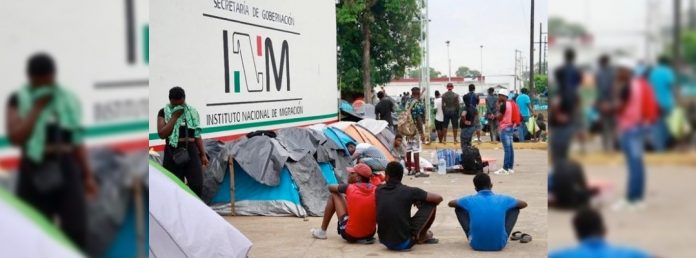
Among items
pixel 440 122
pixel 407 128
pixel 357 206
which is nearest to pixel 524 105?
pixel 440 122

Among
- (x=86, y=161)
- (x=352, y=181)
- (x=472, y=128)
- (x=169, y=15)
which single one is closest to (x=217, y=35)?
(x=169, y=15)

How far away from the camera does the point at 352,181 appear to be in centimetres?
707

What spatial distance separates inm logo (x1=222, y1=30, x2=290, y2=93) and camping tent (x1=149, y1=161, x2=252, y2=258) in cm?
470

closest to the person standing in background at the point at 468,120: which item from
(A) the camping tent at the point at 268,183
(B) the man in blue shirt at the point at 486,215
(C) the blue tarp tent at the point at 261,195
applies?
(A) the camping tent at the point at 268,183

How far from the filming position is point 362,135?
1208 centimetres

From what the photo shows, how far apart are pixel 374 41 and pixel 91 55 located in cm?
2973

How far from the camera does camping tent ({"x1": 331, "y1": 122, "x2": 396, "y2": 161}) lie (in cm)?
1183

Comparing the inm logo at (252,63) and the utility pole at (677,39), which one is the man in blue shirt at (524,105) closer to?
the inm logo at (252,63)

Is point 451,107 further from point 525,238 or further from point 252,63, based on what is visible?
point 525,238

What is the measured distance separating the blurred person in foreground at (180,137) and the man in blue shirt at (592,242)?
5984mm

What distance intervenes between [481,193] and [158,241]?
276 centimetres

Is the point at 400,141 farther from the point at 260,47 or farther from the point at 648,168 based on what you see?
the point at 648,168

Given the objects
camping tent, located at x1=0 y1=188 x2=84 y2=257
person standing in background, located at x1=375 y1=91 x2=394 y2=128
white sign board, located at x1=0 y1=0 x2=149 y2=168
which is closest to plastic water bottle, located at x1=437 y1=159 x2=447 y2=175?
person standing in background, located at x1=375 y1=91 x2=394 y2=128

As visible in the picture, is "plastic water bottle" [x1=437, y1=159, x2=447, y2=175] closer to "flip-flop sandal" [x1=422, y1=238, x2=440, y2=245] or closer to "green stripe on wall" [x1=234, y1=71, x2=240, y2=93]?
"green stripe on wall" [x1=234, y1=71, x2=240, y2=93]
